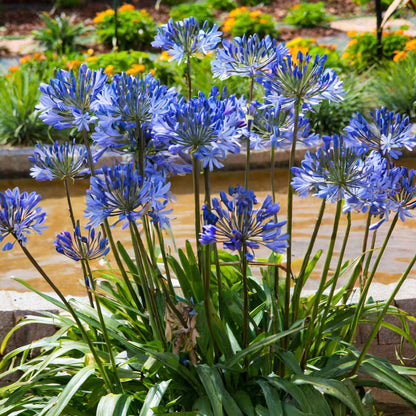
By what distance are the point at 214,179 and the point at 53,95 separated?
3.74 meters

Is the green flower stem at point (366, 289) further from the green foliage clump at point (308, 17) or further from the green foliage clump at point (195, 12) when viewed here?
the green foliage clump at point (308, 17)

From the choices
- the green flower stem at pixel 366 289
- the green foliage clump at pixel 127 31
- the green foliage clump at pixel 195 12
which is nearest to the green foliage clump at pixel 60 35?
the green foliage clump at pixel 127 31

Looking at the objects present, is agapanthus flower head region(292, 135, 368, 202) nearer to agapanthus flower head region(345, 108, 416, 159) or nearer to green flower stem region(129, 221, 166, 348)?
agapanthus flower head region(345, 108, 416, 159)

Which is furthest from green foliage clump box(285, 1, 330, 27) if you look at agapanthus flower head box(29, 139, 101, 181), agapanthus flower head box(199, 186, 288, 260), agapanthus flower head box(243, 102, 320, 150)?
agapanthus flower head box(199, 186, 288, 260)

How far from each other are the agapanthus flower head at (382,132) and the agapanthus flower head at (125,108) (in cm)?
53

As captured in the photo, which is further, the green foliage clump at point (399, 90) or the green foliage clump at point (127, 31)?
the green foliage clump at point (127, 31)

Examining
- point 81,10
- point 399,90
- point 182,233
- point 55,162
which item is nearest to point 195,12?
point 81,10

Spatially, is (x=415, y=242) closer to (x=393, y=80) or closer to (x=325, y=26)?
(x=393, y=80)

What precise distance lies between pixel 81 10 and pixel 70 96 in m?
11.5

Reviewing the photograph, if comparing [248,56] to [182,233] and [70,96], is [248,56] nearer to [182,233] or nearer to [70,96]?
[70,96]

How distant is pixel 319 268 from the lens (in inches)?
150

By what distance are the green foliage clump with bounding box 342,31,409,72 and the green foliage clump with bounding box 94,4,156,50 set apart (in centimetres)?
270

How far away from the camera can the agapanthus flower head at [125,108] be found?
1.73m

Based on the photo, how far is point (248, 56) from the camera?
196 centimetres
